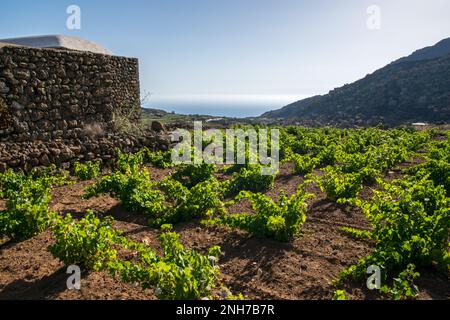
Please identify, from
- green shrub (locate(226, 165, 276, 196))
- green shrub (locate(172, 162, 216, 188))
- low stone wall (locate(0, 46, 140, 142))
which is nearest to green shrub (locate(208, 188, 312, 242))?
green shrub (locate(226, 165, 276, 196))

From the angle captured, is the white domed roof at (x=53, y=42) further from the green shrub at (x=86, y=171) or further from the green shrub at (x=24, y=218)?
the green shrub at (x=24, y=218)

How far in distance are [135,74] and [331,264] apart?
1239cm

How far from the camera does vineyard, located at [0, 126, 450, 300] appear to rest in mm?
3707

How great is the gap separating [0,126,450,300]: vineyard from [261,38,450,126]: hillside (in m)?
26.0

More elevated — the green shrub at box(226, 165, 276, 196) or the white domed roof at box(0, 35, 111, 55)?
the white domed roof at box(0, 35, 111, 55)

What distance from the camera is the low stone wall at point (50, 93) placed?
8695 mm

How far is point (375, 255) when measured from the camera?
4.02 metres

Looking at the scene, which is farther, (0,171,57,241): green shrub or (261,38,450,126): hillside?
→ (261,38,450,126): hillside

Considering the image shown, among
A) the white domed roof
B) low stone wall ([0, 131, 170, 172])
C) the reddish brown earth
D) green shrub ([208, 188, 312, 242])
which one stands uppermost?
the white domed roof

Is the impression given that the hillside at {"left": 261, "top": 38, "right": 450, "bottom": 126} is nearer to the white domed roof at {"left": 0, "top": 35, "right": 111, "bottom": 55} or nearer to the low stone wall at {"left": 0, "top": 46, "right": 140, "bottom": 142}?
the white domed roof at {"left": 0, "top": 35, "right": 111, "bottom": 55}

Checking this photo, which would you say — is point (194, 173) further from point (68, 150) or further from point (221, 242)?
point (221, 242)

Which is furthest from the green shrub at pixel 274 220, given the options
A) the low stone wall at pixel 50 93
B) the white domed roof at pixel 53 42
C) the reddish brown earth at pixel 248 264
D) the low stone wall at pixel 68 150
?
the white domed roof at pixel 53 42
